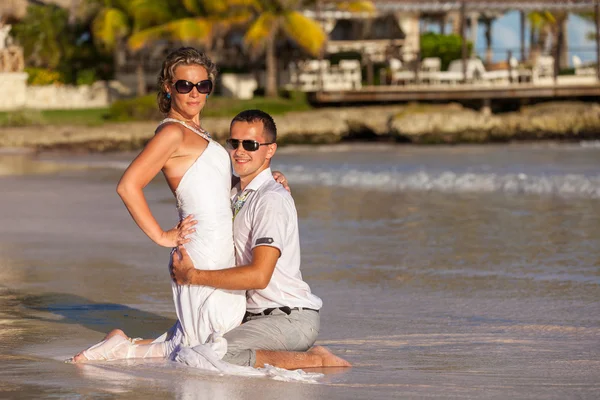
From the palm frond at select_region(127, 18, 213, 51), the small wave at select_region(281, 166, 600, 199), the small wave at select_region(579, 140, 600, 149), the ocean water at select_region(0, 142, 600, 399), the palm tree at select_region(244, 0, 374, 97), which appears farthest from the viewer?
the palm frond at select_region(127, 18, 213, 51)

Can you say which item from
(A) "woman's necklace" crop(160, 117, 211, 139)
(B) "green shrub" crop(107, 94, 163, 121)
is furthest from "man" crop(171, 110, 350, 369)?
(B) "green shrub" crop(107, 94, 163, 121)

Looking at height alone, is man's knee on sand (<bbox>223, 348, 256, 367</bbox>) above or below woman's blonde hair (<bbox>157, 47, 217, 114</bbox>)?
below

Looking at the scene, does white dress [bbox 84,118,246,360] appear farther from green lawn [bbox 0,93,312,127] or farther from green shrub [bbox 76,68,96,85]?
green shrub [bbox 76,68,96,85]

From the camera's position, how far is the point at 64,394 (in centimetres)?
461

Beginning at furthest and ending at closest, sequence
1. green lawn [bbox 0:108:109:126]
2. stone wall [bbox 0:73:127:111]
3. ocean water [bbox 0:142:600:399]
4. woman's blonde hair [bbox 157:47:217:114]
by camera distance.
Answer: stone wall [bbox 0:73:127:111], green lawn [bbox 0:108:109:126], woman's blonde hair [bbox 157:47:217:114], ocean water [bbox 0:142:600:399]

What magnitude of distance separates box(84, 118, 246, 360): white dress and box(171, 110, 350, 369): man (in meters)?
0.07

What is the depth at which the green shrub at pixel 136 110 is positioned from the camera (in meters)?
29.5

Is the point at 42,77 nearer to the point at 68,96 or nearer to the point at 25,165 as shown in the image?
the point at 68,96

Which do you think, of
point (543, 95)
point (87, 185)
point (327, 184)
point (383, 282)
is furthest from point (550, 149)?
point (383, 282)

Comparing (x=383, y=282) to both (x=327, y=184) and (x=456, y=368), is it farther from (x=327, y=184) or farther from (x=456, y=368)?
(x=327, y=184)

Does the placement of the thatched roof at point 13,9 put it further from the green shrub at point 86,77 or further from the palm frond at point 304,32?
the palm frond at point 304,32

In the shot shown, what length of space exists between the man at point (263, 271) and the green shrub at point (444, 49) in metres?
31.6

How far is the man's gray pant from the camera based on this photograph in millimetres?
5078

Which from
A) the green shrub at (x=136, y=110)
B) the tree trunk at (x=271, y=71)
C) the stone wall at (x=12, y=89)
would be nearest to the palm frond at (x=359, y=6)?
the tree trunk at (x=271, y=71)
